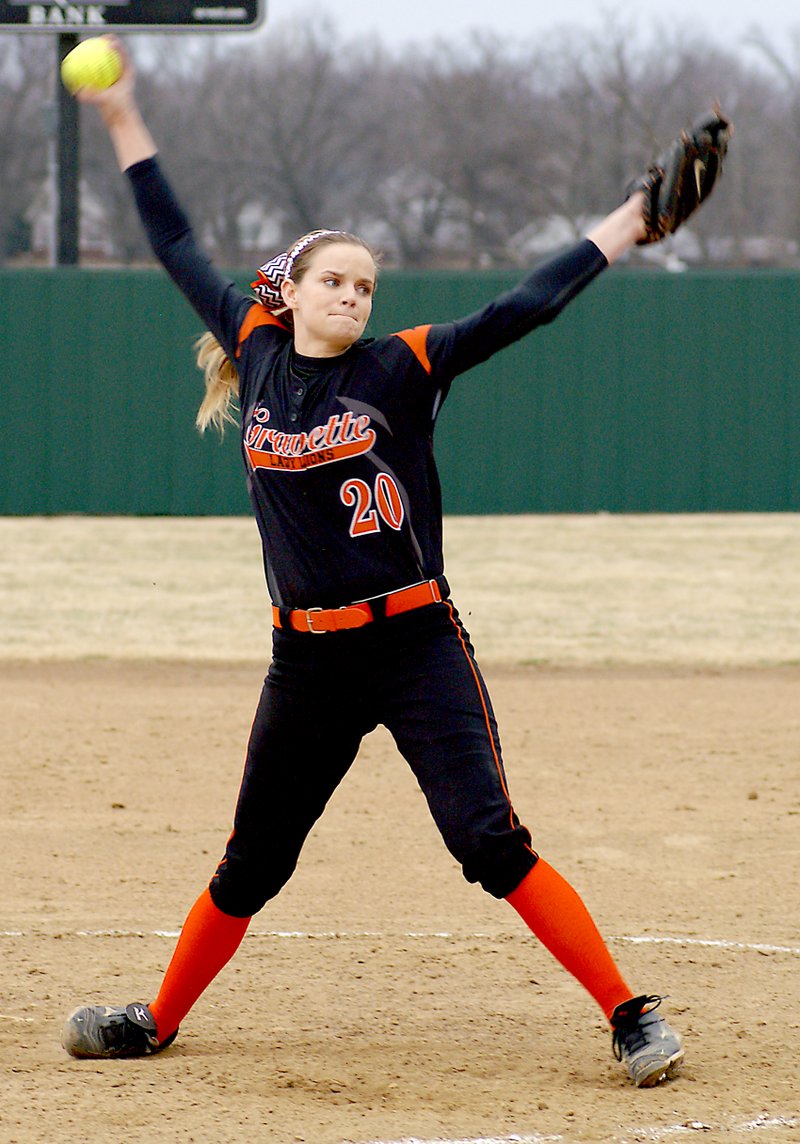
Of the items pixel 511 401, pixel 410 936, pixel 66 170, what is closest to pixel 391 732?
pixel 410 936

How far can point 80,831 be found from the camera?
19.0 feet

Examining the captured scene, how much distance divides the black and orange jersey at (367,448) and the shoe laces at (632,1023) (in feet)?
3.27

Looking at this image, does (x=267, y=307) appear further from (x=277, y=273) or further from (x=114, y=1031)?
(x=114, y=1031)

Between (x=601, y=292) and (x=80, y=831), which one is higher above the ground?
(x=601, y=292)

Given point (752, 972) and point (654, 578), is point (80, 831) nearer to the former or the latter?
point (752, 972)

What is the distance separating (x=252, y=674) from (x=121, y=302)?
24.0ft

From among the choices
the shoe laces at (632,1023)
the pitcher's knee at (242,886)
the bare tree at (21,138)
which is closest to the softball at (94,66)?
the pitcher's knee at (242,886)

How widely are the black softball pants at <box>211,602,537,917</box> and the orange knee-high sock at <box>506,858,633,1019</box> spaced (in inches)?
1.6

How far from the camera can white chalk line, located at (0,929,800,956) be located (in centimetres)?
453

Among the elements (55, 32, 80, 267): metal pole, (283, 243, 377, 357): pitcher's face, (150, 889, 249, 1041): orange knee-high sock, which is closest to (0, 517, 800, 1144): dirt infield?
(150, 889, 249, 1041): orange knee-high sock

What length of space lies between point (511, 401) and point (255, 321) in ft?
40.2

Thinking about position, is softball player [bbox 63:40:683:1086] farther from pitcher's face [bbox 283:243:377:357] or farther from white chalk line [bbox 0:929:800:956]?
white chalk line [bbox 0:929:800:956]

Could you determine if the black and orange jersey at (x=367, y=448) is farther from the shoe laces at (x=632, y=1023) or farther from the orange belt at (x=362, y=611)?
the shoe laces at (x=632, y=1023)

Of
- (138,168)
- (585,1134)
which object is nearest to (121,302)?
(138,168)
